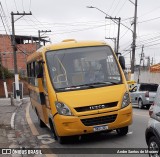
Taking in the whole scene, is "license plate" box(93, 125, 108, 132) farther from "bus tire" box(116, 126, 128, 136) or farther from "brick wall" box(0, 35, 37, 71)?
"brick wall" box(0, 35, 37, 71)

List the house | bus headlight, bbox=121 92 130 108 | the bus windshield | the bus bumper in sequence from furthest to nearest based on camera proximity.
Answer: the house → the bus windshield → bus headlight, bbox=121 92 130 108 → the bus bumper

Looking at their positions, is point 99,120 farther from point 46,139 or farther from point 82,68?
point 46,139

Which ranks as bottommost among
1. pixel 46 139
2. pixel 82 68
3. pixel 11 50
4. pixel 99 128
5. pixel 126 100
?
pixel 11 50

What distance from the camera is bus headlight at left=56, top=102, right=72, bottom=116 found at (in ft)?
34.6

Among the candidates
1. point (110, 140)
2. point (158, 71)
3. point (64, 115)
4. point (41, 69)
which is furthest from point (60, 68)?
point (158, 71)

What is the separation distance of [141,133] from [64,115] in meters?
2.94

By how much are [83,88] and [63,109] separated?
912mm

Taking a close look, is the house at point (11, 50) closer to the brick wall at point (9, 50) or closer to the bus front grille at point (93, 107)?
the brick wall at point (9, 50)

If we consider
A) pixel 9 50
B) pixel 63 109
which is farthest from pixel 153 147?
pixel 9 50

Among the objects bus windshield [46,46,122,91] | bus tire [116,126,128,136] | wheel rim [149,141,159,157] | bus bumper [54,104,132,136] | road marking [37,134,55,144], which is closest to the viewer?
wheel rim [149,141,159,157]

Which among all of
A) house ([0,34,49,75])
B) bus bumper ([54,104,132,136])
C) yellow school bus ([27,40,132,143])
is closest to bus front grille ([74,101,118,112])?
yellow school bus ([27,40,132,143])

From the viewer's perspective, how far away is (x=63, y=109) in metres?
10.6

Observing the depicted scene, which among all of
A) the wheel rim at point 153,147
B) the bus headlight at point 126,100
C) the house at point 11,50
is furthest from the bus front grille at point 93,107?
the house at point 11,50

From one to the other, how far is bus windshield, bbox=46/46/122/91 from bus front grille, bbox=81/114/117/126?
987 mm
